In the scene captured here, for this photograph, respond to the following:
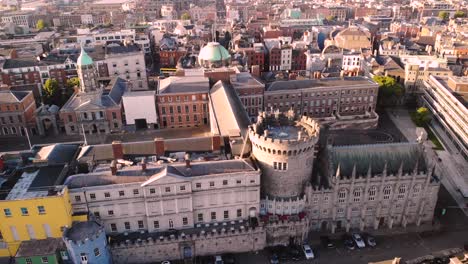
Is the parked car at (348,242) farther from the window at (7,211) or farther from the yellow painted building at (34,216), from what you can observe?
the window at (7,211)

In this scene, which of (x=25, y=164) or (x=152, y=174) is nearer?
(x=152, y=174)

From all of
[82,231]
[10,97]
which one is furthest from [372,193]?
[10,97]

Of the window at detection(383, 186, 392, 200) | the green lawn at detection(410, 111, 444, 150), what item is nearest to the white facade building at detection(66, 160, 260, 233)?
the window at detection(383, 186, 392, 200)

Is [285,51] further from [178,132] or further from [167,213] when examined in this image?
[167,213]

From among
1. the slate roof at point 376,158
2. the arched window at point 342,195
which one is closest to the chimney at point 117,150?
the slate roof at point 376,158

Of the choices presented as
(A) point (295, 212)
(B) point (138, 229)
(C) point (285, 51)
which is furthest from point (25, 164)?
(C) point (285, 51)

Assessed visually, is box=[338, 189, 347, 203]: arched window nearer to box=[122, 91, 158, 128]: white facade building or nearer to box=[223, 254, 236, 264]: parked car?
box=[223, 254, 236, 264]: parked car

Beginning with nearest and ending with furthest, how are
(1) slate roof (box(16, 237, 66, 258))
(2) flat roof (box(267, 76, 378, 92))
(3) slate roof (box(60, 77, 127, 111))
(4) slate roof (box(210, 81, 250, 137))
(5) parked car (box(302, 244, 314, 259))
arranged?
(1) slate roof (box(16, 237, 66, 258)) → (5) parked car (box(302, 244, 314, 259)) → (4) slate roof (box(210, 81, 250, 137)) → (3) slate roof (box(60, 77, 127, 111)) → (2) flat roof (box(267, 76, 378, 92))
